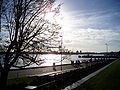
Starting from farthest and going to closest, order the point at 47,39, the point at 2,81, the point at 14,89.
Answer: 1. the point at 47,39
2. the point at 2,81
3. the point at 14,89

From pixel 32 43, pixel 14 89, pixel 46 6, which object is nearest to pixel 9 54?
pixel 32 43

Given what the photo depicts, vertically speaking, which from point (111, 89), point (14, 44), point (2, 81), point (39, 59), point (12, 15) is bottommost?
point (111, 89)

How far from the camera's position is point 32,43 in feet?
35.5

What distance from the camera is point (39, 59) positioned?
11211mm

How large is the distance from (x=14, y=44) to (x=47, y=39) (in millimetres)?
2012

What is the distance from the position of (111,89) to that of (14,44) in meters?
7.43

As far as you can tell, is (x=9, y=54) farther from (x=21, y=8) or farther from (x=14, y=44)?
(x=21, y=8)

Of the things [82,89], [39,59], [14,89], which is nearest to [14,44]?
[39,59]

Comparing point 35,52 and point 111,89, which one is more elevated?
point 35,52

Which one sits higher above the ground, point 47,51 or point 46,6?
point 46,6

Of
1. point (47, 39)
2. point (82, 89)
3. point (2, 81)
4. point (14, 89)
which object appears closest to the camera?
point (14, 89)

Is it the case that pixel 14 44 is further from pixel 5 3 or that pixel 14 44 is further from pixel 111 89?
pixel 111 89

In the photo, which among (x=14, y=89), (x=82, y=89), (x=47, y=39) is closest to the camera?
(x=14, y=89)

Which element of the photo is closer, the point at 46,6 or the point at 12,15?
the point at 12,15
